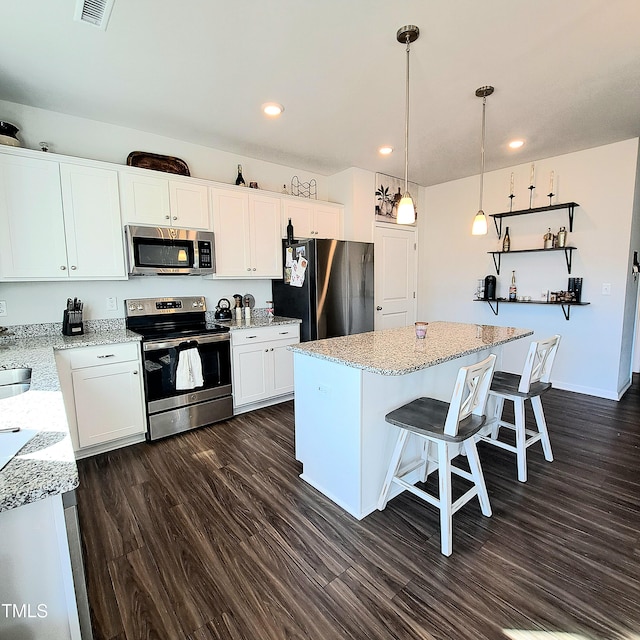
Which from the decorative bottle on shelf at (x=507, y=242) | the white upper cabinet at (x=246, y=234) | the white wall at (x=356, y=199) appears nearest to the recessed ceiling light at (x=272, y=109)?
the white upper cabinet at (x=246, y=234)

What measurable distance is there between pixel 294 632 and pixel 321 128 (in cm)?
344

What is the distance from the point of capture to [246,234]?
3611mm

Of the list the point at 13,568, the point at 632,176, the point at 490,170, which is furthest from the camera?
the point at 490,170

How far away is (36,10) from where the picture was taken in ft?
5.73

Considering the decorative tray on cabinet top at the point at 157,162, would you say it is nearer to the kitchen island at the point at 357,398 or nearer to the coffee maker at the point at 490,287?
the kitchen island at the point at 357,398

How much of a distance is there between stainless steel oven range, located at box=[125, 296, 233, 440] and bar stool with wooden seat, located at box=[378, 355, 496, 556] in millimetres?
1821

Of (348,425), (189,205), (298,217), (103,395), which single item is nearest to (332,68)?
(189,205)

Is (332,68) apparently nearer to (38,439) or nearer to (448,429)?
(448,429)

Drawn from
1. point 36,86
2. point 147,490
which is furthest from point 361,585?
point 36,86

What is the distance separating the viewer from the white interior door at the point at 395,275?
4738mm

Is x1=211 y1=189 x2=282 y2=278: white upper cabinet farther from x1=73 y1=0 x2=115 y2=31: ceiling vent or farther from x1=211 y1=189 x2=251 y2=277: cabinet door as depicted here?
x1=73 y1=0 x2=115 y2=31: ceiling vent

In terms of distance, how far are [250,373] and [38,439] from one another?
2394 mm

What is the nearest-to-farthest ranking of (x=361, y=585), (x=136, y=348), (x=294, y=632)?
(x=294, y=632)
(x=361, y=585)
(x=136, y=348)

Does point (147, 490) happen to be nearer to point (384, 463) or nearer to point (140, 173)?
point (384, 463)
